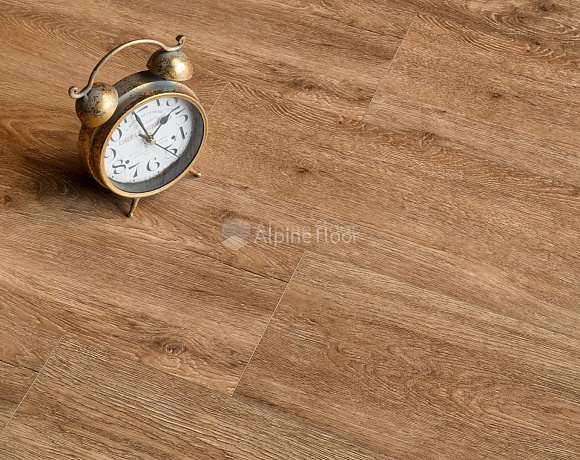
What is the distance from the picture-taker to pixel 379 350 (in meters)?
1.23

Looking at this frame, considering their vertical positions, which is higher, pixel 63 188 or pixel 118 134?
pixel 118 134

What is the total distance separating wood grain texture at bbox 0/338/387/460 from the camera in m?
1.13

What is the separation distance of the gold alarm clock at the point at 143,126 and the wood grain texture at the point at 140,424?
11.9 inches

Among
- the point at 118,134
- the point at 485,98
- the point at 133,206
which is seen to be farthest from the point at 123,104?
the point at 485,98

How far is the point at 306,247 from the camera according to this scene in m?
1.33

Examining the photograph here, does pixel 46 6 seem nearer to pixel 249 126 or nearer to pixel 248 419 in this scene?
pixel 249 126

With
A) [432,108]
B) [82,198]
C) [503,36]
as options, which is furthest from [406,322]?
[503,36]

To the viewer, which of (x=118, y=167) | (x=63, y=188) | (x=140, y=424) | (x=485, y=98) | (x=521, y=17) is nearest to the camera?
(x=140, y=424)

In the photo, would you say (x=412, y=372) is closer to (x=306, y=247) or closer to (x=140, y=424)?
(x=306, y=247)

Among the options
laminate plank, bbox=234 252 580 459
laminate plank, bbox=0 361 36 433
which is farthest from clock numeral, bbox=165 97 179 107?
laminate plank, bbox=0 361 36 433

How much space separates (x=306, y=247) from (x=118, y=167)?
33 cm

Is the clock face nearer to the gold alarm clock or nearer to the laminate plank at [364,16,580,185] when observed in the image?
the gold alarm clock

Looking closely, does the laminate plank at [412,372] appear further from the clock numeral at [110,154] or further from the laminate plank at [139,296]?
the clock numeral at [110,154]

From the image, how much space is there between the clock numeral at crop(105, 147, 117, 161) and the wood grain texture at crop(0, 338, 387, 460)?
313 millimetres
